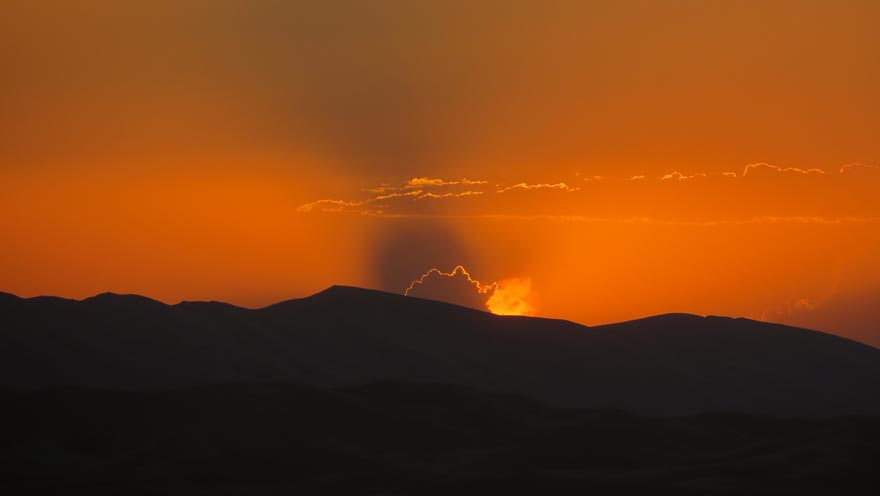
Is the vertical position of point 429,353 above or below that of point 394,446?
above

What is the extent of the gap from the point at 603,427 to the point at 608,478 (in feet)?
36.9

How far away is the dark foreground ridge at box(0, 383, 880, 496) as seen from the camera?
172 feet

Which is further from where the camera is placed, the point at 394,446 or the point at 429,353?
the point at 429,353

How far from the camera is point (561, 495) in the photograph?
49781 millimetres

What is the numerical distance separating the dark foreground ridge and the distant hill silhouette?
14.0 meters

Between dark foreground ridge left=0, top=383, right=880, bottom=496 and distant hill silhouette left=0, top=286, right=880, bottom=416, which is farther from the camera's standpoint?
distant hill silhouette left=0, top=286, right=880, bottom=416

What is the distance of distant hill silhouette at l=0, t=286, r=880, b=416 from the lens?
88.8m

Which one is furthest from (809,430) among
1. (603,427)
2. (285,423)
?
(285,423)

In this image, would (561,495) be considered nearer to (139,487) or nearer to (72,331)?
(139,487)

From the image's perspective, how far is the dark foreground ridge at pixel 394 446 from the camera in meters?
52.5

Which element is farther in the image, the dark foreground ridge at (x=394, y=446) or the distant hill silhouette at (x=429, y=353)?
the distant hill silhouette at (x=429, y=353)

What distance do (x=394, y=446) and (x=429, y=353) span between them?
35895mm

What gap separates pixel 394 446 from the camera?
6519 cm

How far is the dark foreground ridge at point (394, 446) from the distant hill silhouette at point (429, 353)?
45.9ft
